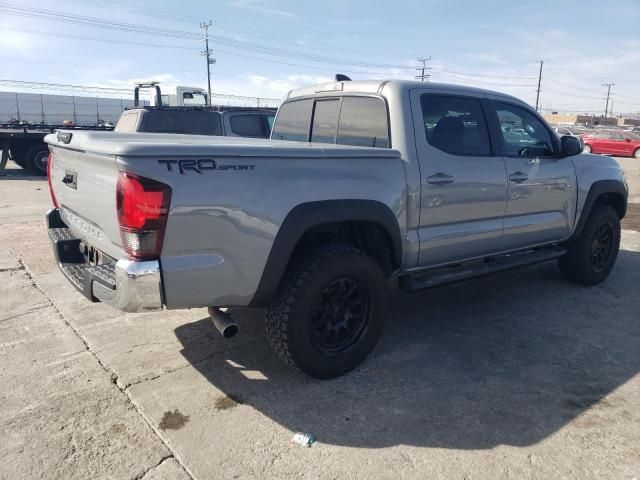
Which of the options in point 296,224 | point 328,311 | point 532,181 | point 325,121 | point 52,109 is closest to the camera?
point 296,224

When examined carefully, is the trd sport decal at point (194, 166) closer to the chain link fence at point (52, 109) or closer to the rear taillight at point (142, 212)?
the rear taillight at point (142, 212)

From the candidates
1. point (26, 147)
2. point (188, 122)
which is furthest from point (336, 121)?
point (26, 147)

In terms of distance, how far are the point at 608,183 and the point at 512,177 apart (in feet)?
5.66

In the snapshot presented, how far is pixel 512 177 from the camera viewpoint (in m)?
4.30

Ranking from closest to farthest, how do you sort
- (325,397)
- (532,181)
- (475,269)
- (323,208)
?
(323,208)
(325,397)
(475,269)
(532,181)

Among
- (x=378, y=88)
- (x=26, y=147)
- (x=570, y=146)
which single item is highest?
(x=378, y=88)

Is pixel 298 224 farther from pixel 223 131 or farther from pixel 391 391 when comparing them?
pixel 223 131

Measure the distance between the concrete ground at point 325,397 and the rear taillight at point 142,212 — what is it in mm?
1037

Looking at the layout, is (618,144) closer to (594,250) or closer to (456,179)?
(594,250)

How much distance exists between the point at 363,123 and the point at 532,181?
5.57ft

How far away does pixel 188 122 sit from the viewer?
10078 millimetres

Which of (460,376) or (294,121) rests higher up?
(294,121)

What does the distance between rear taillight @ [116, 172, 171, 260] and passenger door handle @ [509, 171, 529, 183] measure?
2.96 m

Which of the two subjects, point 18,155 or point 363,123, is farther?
point 18,155
